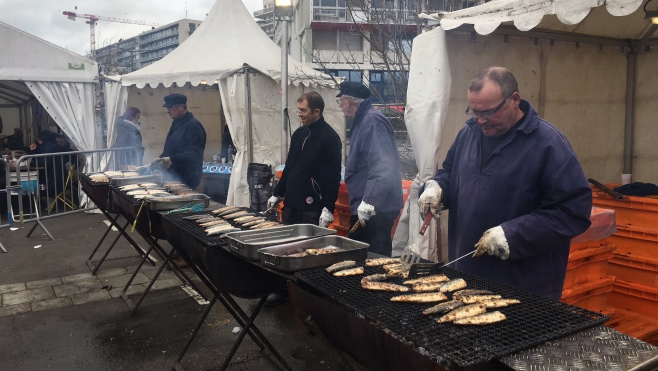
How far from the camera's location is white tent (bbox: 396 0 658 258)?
457 centimetres

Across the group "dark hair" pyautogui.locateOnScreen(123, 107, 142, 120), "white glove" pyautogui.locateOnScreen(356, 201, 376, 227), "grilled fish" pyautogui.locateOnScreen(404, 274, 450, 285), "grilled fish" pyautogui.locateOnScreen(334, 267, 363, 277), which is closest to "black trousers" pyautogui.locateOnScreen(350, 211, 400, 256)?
"white glove" pyautogui.locateOnScreen(356, 201, 376, 227)

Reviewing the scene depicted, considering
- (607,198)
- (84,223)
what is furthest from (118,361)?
(84,223)

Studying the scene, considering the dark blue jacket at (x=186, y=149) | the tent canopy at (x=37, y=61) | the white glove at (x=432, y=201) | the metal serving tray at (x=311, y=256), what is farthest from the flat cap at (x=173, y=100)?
the tent canopy at (x=37, y=61)

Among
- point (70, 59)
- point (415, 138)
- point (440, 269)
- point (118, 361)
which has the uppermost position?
point (70, 59)

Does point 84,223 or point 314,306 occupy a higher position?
point 314,306

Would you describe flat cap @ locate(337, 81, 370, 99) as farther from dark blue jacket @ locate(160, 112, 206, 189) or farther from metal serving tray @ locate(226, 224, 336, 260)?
dark blue jacket @ locate(160, 112, 206, 189)

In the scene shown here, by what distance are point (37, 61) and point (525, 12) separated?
33.0 feet

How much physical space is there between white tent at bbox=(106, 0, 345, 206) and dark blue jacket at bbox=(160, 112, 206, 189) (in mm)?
2453

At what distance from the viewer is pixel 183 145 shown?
669 cm

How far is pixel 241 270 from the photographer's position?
3.39 meters

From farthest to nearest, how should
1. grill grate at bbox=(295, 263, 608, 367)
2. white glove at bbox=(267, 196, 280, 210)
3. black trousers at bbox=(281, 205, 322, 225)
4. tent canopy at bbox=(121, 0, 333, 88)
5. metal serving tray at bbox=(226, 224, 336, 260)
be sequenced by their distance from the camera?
tent canopy at bbox=(121, 0, 333, 88) → white glove at bbox=(267, 196, 280, 210) → black trousers at bbox=(281, 205, 322, 225) → metal serving tray at bbox=(226, 224, 336, 260) → grill grate at bbox=(295, 263, 608, 367)

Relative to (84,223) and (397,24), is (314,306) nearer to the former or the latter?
(397,24)

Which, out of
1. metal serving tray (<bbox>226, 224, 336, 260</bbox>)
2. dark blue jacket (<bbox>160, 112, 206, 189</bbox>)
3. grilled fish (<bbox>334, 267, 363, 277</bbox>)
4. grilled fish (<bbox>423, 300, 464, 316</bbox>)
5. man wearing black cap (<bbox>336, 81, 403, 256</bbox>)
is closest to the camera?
grilled fish (<bbox>423, 300, 464, 316</bbox>)

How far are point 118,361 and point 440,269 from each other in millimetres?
3203
